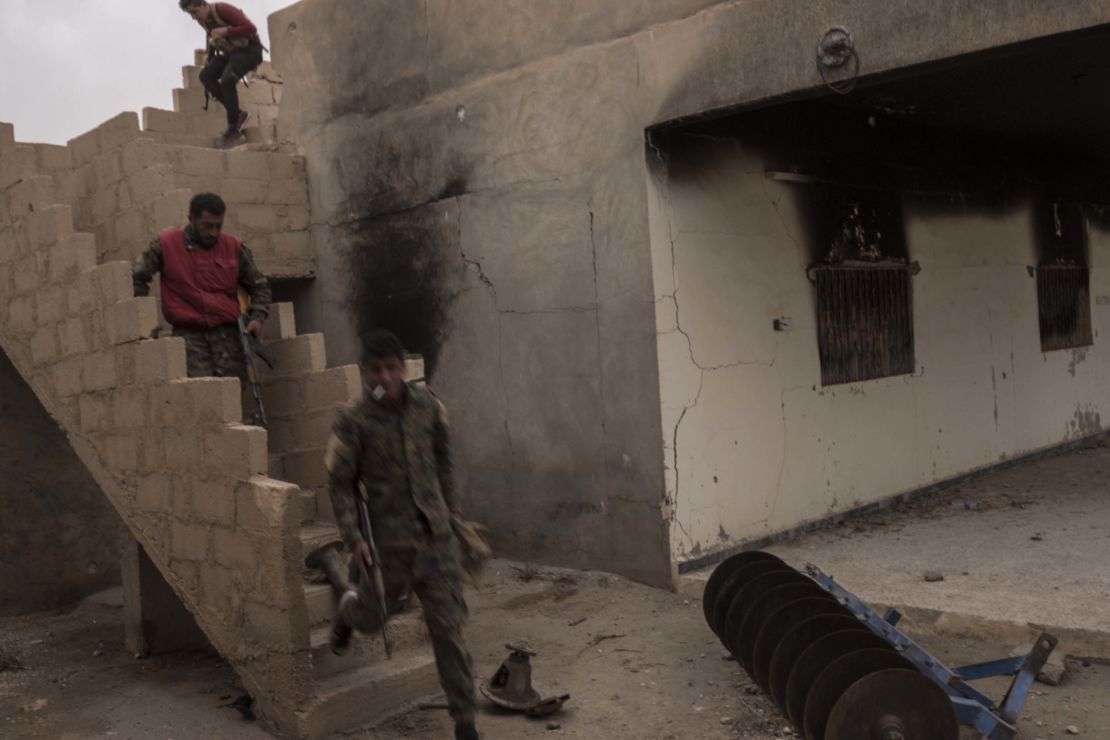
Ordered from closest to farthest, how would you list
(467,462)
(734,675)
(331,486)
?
(331,486) → (734,675) → (467,462)

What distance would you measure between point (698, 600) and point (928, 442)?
3778 mm

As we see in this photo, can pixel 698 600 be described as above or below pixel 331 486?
below

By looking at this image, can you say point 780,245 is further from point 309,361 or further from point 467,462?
point 309,361

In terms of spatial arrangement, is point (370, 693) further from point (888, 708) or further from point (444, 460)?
point (888, 708)

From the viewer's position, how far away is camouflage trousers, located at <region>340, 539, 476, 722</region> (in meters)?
4.43

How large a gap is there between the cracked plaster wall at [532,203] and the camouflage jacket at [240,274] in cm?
198

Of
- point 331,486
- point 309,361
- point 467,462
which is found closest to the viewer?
point 331,486

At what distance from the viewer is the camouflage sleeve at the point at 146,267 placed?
20.0ft

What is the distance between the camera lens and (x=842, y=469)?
8.42 m

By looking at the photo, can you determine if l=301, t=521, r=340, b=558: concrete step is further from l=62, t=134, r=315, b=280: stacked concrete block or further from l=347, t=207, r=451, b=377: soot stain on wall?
l=347, t=207, r=451, b=377: soot stain on wall

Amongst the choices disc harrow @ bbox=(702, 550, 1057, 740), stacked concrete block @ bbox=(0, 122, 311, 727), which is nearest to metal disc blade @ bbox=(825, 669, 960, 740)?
disc harrow @ bbox=(702, 550, 1057, 740)

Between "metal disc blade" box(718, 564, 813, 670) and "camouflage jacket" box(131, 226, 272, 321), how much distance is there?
3359mm

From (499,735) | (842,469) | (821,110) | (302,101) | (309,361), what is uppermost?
(302,101)

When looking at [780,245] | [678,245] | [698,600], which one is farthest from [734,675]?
[780,245]
